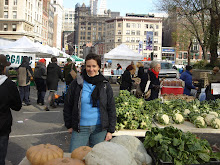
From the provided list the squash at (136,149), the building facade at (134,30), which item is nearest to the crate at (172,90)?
the squash at (136,149)

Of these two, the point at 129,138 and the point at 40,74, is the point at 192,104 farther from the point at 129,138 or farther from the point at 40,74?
the point at 40,74

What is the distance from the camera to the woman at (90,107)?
3377mm

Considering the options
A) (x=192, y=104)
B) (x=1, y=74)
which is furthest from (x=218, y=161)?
(x=192, y=104)

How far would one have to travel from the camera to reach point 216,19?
59.9 feet

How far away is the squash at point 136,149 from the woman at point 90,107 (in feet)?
1.26

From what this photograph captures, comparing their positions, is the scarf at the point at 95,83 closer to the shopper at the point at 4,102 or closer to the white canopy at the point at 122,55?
the shopper at the point at 4,102

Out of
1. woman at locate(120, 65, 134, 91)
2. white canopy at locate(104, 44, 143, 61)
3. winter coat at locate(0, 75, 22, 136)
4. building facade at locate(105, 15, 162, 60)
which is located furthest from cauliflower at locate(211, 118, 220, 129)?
A: building facade at locate(105, 15, 162, 60)

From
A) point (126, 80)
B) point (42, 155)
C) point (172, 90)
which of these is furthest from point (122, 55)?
point (42, 155)

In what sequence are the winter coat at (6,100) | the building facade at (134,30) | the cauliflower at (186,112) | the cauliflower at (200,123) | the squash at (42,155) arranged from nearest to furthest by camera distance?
the squash at (42,155), the winter coat at (6,100), the cauliflower at (200,123), the cauliflower at (186,112), the building facade at (134,30)

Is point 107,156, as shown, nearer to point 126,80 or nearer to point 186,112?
point 186,112

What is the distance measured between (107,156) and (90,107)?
1041 millimetres

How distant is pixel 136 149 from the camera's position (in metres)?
2.99

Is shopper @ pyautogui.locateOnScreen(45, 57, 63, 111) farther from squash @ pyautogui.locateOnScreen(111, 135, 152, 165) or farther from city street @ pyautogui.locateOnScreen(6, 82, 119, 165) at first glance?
squash @ pyautogui.locateOnScreen(111, 135, 152, 165)

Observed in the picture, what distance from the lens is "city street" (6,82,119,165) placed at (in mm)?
5972
